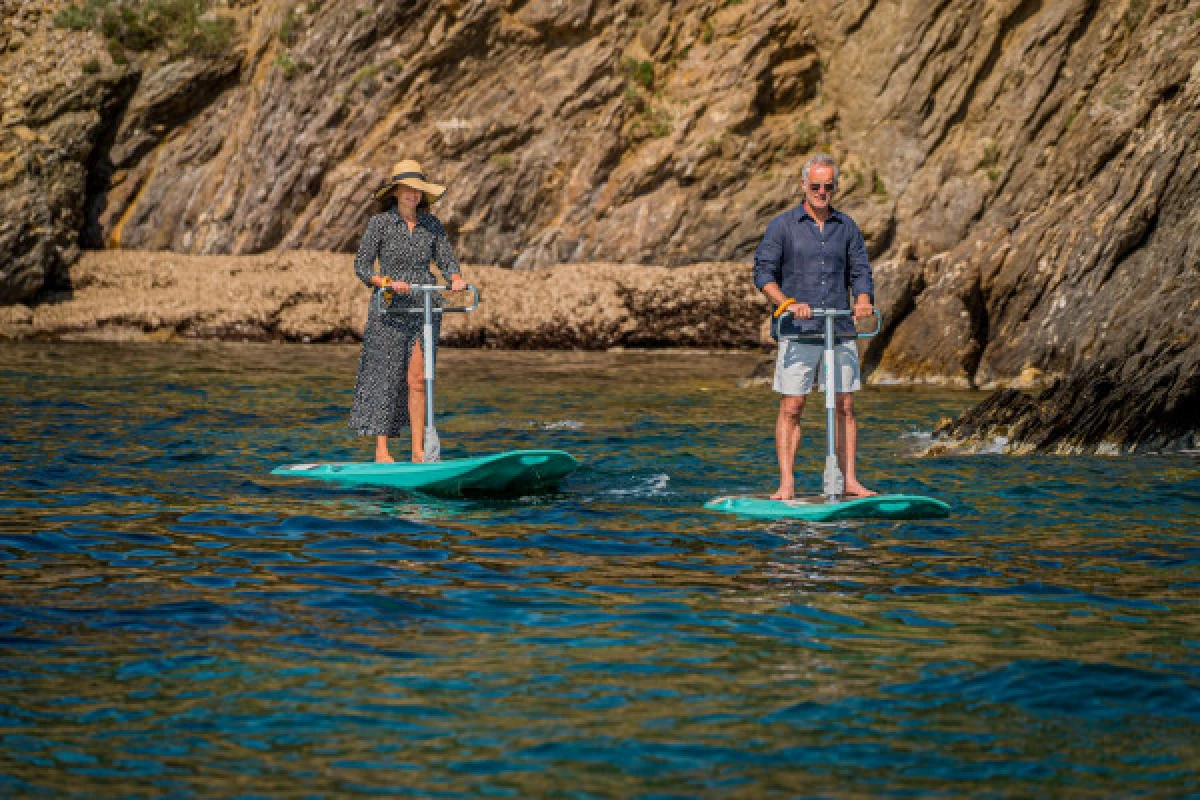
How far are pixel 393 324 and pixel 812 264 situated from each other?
11.4ft

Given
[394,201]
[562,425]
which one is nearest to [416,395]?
[394,201]

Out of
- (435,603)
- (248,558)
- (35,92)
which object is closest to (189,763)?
(435,603)

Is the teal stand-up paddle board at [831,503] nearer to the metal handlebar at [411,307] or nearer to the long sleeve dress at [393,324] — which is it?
the metal handlebar at [411,307]

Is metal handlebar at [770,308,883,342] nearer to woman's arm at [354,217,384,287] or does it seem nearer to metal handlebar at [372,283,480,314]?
metal handlebar at [372,283,480,314]

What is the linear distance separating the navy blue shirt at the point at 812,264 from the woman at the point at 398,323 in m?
2.73

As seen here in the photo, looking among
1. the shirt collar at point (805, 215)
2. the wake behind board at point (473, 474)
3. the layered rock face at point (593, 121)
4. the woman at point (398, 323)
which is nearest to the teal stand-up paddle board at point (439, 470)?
the wake behind board at point (473, 474)

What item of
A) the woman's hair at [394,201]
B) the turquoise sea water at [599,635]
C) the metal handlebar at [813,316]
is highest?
the woman's hair at [394,201]

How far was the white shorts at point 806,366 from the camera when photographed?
1060 cm

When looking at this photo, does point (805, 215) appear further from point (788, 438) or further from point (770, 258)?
point (788, 438)

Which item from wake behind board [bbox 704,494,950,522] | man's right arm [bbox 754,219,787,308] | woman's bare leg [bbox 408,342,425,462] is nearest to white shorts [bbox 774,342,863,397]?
man's right arm [bbox 754,219,787,308]

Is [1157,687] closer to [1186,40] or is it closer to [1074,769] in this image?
[1074,769]

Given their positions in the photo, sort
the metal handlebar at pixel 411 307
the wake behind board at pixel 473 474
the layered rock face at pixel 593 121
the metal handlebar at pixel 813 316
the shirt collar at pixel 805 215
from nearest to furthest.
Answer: the metal handlebar at pixel 813 316
the shirt collar at pixel 805 215
the wake behind board at pixel 473 474
the metal handlebar at pixel 411 307
the layered rock face at pixel 593 121

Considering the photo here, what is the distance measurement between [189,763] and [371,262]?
6891 mm

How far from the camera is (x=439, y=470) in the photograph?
38.4 ft
